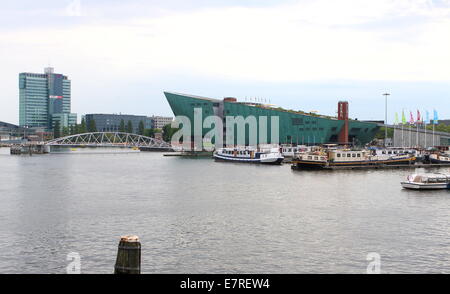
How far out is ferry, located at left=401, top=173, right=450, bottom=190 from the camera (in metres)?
58.2

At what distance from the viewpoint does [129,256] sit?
16.0 metres

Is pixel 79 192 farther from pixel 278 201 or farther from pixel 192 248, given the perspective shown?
pixel 192 248

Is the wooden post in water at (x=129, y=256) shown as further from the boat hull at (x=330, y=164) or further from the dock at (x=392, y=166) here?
the dock at (x=392, y=166)

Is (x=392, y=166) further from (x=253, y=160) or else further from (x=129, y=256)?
(x=129, y=256)

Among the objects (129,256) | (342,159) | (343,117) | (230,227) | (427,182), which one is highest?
(343,117)

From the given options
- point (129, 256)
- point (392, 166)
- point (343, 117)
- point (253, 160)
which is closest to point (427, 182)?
point (392, 166)

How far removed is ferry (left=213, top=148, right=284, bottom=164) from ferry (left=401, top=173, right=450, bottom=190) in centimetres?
5400

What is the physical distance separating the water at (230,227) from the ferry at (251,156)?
49182 millimetres

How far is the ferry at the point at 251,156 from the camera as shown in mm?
113125

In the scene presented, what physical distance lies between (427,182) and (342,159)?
38635 mm

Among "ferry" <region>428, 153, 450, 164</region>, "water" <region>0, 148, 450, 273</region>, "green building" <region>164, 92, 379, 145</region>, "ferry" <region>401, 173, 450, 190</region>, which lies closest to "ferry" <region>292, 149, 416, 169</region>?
"ferry" <region>428, 153, 450, 164</region>

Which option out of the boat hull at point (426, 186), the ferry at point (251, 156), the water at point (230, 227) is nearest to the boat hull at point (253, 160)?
the ferry at point (251, 156)

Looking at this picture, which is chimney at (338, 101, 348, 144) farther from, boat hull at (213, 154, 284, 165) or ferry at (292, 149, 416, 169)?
ferry at (292, 149, 416, 169)

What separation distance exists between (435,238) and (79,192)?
127ft
